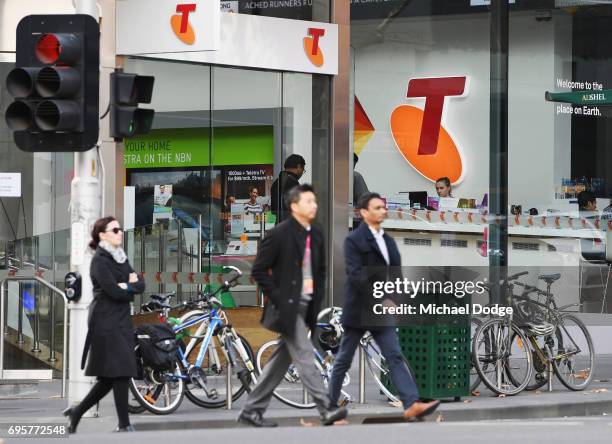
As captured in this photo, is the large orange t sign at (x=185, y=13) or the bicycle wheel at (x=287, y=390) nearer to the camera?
the bicycle wheel at (x=287, y=390)

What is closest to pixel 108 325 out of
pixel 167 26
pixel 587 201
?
pixel 167 26

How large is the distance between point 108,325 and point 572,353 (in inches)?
211

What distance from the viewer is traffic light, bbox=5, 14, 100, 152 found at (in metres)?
10.3

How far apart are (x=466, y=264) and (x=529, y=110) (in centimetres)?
220

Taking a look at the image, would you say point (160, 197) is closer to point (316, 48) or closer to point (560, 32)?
point (316, 48)

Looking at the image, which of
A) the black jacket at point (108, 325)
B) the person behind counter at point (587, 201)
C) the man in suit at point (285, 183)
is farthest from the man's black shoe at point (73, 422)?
the person behind counter at point (587, 201)

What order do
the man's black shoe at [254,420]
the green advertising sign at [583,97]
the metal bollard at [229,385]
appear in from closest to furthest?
Result: the man's black shoe at [254,420] < the metal bollard at [229,385] < the green advertising sign at [583,97]

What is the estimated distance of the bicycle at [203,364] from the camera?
11.8 meters

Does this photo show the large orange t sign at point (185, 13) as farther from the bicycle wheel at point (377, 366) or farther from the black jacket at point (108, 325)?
the black jacket at point (108, 325)

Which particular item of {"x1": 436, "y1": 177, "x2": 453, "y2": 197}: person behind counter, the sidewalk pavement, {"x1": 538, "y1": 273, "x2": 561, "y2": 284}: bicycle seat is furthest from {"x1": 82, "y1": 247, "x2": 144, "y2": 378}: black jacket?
{"x1": 436, "y1": 177, "x2": 453, "y2": 197}: person behind counter

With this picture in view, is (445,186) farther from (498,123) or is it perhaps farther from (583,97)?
(583,97)

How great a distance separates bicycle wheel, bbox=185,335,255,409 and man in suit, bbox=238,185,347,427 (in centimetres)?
182

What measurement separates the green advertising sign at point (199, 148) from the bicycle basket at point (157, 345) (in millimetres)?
4228

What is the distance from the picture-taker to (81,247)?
1083cm
